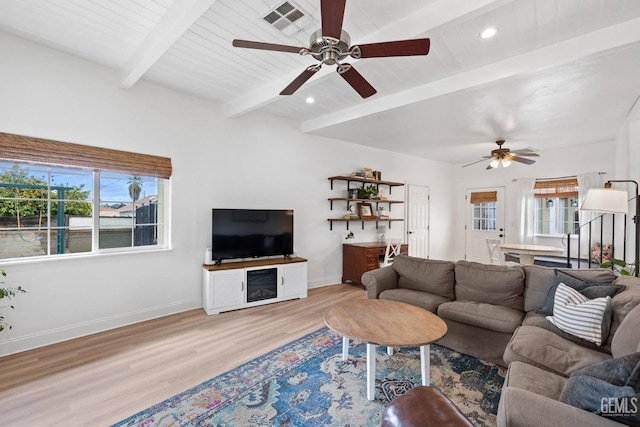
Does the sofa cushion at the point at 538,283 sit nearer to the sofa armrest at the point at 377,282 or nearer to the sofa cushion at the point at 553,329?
the sofa cushion at the point at 553,329

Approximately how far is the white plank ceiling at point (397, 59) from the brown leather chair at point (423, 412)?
225 centimetres

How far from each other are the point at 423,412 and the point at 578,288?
1.93m

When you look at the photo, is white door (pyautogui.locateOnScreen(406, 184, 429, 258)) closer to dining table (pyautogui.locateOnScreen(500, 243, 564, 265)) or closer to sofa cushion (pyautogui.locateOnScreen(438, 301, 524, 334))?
dining table (pyautogui.locateOnScreen(500, 243, 564, 265))

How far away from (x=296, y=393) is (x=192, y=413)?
688mm

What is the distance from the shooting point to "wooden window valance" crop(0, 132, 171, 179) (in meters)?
2.57

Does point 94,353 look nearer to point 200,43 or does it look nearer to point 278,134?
point 200,43

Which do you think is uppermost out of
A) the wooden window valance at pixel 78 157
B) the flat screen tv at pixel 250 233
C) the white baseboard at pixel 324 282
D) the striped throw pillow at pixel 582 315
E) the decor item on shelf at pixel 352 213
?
the wooden window valance at pixel 78 157

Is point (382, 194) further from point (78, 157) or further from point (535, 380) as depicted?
point (78, 157)

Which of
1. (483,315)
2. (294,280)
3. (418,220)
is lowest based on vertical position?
(294,280)

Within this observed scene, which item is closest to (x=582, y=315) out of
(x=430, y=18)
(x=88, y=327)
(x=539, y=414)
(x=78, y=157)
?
(x=539, y=414)

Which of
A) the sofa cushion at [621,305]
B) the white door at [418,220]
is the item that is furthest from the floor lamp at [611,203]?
the white door at [418,220]

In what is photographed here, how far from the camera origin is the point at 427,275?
3.18 metres

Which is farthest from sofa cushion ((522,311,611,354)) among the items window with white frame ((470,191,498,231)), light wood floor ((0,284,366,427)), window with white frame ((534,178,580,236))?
window with white frame ((470,191,498,231))

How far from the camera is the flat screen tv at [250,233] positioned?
3809mm
